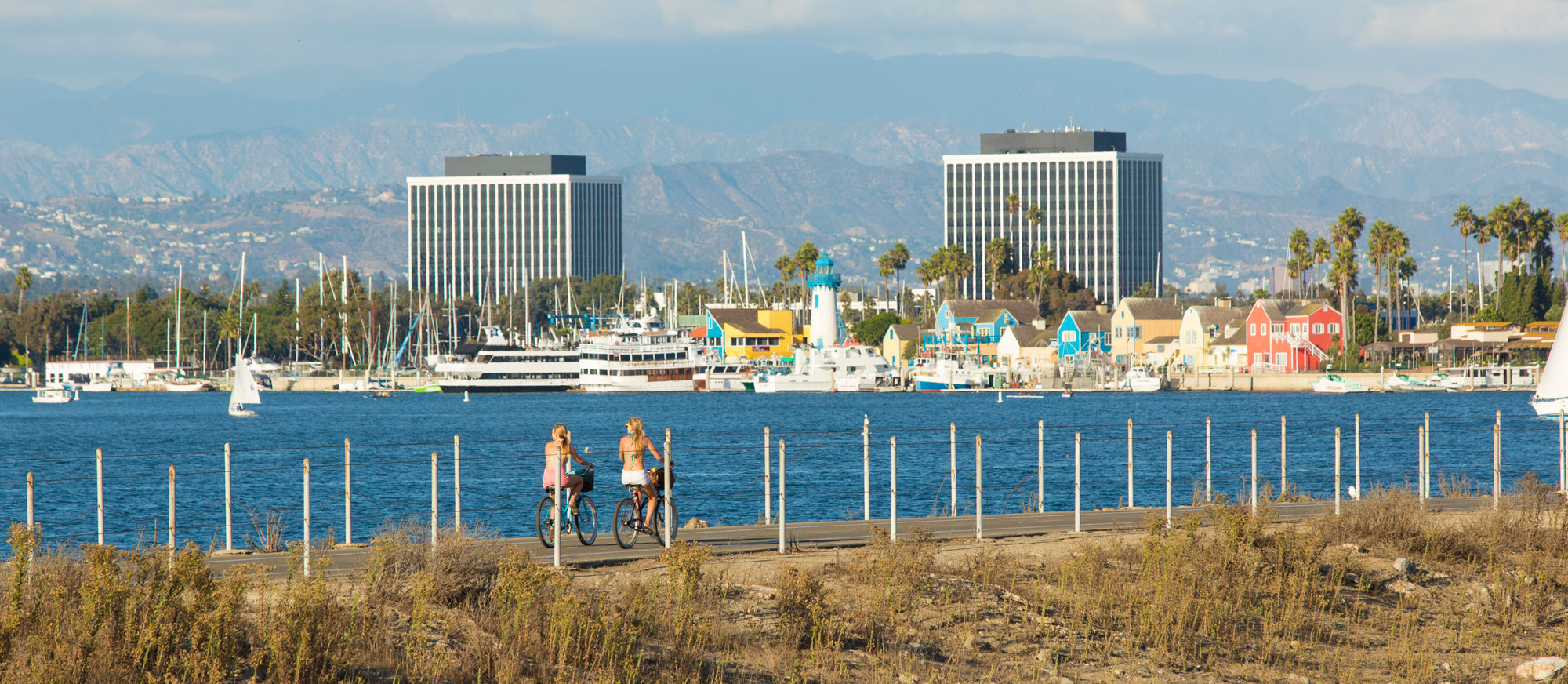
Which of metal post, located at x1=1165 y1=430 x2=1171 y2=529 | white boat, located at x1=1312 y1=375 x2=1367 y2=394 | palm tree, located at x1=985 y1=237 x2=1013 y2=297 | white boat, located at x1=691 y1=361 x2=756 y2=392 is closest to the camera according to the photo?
metal post, located at x1=1165 y1=430 x2=1171 y2=529

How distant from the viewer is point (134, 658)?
10781 millimetres

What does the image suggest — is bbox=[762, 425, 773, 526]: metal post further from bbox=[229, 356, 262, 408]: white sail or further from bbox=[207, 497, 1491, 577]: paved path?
bbox=[229, 356, 262, 408]: white sail

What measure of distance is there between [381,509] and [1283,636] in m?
28.3

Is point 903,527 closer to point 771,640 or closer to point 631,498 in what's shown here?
point 631,498

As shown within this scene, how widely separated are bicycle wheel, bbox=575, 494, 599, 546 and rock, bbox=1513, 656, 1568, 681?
30.1ft

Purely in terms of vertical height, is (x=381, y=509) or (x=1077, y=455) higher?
(x=1077, y=455)

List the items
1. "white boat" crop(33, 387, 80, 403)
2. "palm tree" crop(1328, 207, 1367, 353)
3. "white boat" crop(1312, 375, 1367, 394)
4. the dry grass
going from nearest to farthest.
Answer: the dry grass < "white boat" crop(1312, 375, 1367, 394) < "palm tree" crop(1328, 207, 1367, 353) < "white boat" crop(33, 387, 80, 403)

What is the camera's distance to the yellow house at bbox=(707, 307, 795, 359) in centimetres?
16300

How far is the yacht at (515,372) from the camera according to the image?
447 feet

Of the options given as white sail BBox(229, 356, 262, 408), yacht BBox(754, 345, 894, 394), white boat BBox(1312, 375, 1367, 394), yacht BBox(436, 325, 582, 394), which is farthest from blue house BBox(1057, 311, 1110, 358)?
white sail BBox(229, 356, 262, 408)

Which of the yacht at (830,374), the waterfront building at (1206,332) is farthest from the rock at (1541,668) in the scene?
the waterfront building at (1206,332)

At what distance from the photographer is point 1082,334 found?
5556 inches

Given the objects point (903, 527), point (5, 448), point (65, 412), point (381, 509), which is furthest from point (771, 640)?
point (65, 412)

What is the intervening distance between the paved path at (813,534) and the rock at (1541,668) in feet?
18.2
